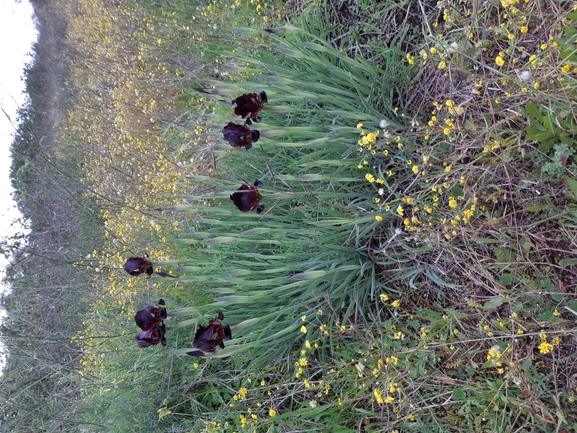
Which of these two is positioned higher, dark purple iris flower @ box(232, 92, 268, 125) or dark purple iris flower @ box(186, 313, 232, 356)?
dark purple iris flower @ box(232, 92, 268, 125)

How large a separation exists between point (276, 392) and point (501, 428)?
4.13 ft

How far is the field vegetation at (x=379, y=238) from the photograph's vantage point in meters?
1.74

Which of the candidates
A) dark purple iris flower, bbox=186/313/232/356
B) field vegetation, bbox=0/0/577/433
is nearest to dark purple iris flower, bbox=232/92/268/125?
field vegetation, bbox=0/0/577/433

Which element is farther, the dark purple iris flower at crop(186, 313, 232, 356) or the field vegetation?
the field vegetation

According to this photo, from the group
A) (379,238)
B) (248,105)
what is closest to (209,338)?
(248,105)

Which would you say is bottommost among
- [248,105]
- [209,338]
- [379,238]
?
[209,338]

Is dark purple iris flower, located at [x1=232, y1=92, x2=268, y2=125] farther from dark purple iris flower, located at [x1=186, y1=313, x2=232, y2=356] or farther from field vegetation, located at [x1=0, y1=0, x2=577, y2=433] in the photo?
dark purple iris flower, located at [x1=186, y1=313, x2=232, y2=356]

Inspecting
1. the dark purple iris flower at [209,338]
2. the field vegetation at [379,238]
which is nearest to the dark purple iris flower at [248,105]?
the field vegetation at [379,238]

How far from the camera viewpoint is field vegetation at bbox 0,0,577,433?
5.71 feet

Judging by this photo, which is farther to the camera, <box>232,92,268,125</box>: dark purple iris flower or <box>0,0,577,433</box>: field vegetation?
<box>0,0,577,433</box>: field vegetation

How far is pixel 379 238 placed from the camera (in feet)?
7.38

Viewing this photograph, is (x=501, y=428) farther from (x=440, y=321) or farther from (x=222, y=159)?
(x=222, y=159)

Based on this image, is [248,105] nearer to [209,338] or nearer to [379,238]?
[209,338]

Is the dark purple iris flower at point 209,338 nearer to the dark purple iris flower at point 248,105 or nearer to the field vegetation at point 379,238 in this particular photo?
the field vegetation at point 379,238
